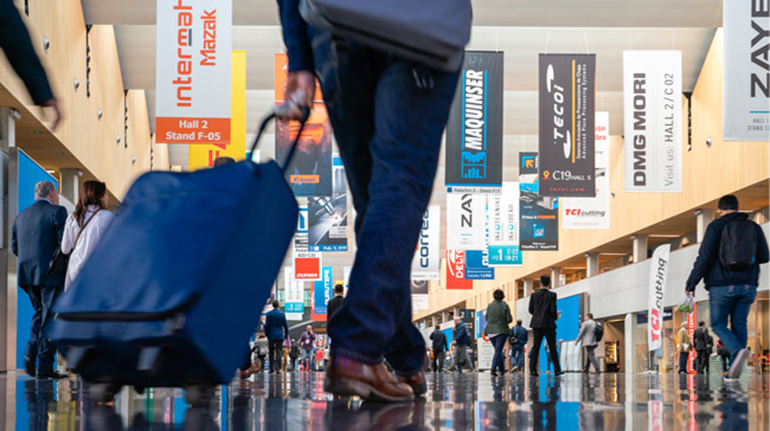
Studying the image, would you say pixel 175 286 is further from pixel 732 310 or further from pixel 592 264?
pixel 592 264

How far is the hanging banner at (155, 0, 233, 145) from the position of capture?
48.4 feet

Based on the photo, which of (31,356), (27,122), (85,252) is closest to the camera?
(85,252)

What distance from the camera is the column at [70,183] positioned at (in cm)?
2097

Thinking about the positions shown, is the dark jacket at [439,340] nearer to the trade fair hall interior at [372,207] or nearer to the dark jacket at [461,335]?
the trade fair hall interior at [372,207]

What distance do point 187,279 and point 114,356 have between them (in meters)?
0.23

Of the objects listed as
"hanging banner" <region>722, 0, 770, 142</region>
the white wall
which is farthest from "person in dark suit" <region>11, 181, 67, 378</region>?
the white wall

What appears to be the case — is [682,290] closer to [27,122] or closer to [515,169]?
[515,169]

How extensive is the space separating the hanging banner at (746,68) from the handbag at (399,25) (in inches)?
508

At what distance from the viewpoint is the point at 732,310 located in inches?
372

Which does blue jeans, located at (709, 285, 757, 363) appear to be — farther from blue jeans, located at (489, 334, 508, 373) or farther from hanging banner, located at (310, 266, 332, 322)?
hanging banner, located at (310, 266, 332, 322)

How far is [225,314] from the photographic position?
7.50ft

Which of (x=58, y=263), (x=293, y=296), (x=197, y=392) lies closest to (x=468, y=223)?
(x=58, y=263)

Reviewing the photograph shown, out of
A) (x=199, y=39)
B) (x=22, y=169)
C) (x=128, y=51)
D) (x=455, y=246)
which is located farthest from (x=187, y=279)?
(x=455, y=246)

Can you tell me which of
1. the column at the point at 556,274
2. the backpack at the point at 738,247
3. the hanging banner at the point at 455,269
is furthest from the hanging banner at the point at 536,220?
the backpack at the point at 738,247
